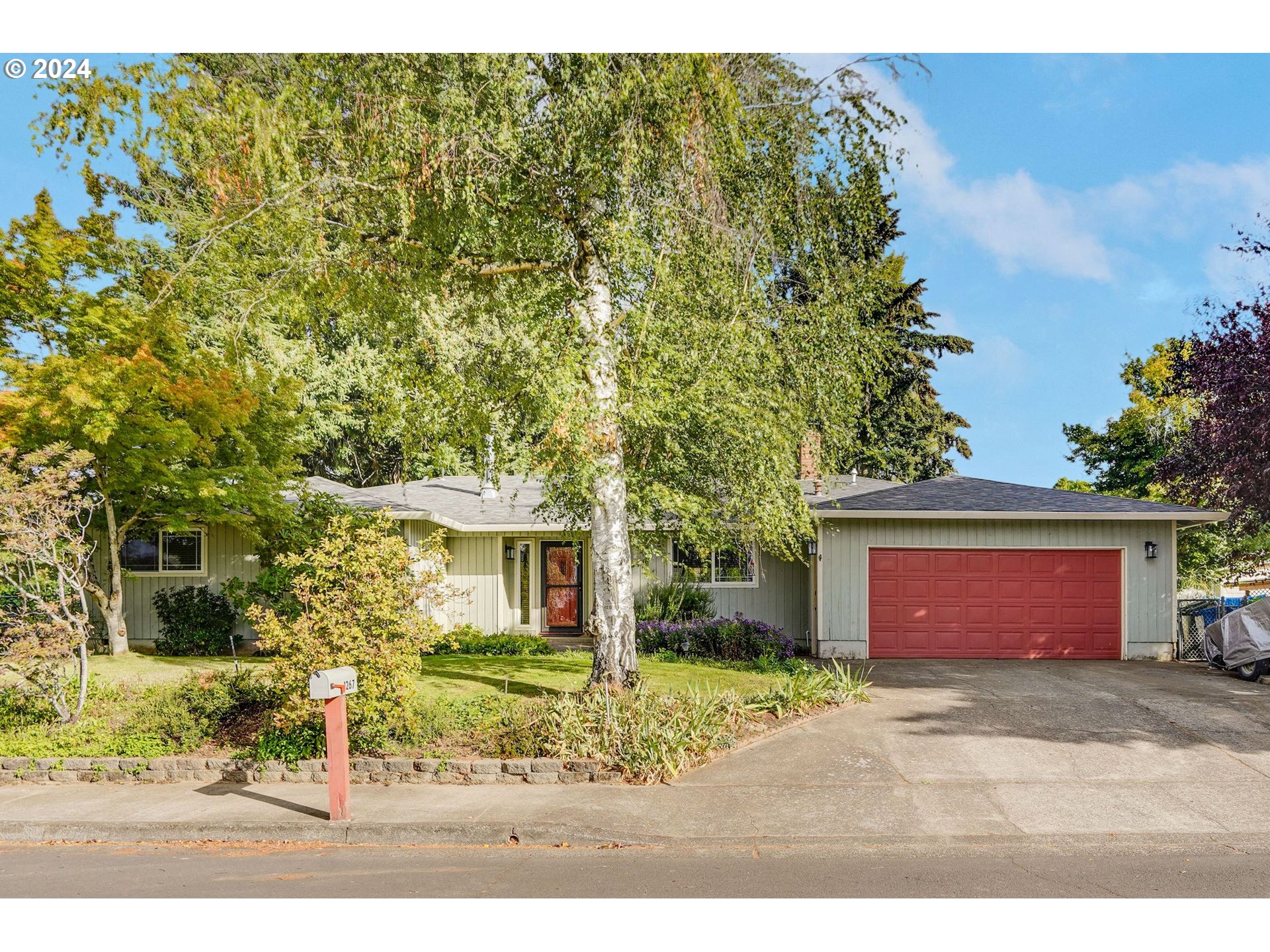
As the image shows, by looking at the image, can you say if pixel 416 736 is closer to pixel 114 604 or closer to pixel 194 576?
pixel 114 604

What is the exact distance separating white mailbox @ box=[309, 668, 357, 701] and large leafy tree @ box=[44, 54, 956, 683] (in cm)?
278

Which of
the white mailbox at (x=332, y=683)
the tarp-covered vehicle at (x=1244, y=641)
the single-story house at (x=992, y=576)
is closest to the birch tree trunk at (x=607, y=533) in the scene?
the white mailbox at (x=332, y=683)

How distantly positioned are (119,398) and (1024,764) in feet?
42.0

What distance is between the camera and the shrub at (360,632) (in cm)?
727

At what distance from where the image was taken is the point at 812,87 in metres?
8.28

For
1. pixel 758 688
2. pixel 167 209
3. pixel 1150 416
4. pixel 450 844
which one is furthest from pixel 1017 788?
pixel 1150 416

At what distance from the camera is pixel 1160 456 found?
1065 inches

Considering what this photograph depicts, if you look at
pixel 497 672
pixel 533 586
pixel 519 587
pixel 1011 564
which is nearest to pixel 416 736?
pixel 497 672

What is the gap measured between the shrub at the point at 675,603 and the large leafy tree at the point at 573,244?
4.76 metres

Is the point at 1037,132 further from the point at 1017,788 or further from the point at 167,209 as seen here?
the point at 167,209

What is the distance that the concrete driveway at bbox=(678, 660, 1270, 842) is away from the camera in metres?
6.22

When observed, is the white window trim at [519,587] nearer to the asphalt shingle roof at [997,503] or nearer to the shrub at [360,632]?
the asphalt shingle roof at [997,503]

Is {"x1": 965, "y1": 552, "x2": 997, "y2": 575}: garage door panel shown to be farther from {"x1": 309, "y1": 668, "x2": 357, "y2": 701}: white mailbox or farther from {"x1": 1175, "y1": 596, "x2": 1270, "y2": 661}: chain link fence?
{"x1": 309, "y1": 668, "x2": 357, "y2": 701}: white mailbox

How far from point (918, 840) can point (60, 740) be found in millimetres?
7888
